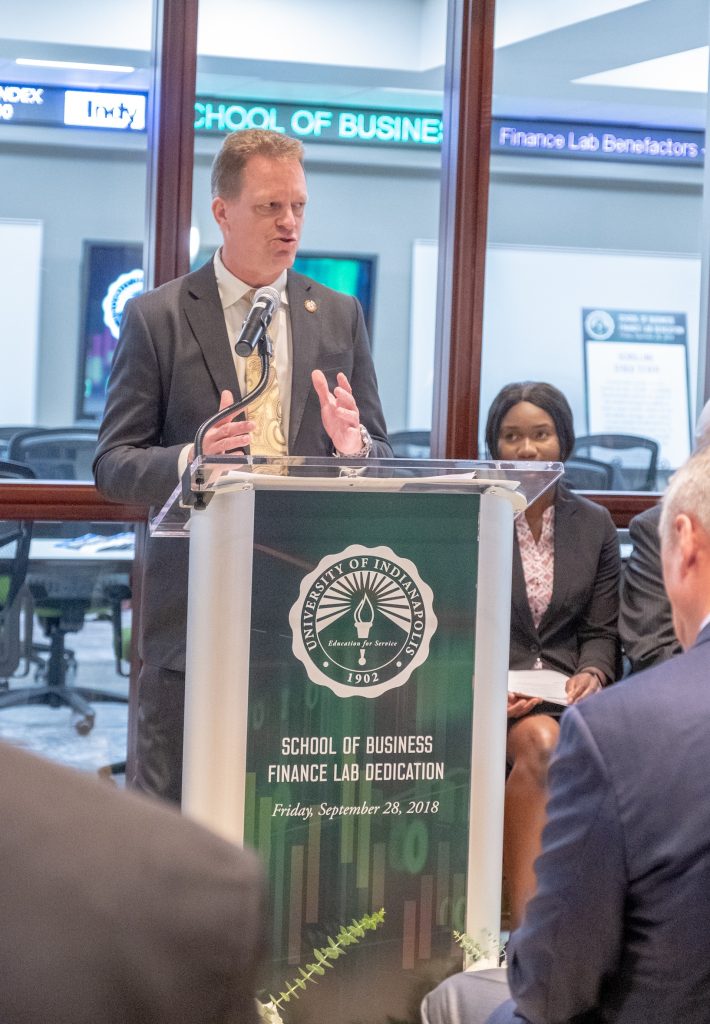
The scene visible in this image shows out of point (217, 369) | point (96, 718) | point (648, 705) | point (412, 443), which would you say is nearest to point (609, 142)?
point (412, 443)

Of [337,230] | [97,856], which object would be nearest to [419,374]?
[337,230]

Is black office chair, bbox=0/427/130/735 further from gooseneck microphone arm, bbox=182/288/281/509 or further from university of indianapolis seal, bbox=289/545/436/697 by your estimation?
university of indianapolis seal, bbox=289/545/436/697

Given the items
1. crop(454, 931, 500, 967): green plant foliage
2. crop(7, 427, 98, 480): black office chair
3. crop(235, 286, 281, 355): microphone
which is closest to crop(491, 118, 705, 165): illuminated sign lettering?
crop(7, 427, 98, 480): black office chair

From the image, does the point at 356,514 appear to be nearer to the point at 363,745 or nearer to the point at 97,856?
the point at 363,745

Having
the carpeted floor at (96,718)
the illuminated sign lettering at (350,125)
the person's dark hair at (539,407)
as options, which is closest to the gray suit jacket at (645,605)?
the person's dark hair at (539,407)

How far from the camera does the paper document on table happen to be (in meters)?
3.46

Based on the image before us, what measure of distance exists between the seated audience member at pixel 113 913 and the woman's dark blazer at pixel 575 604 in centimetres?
319

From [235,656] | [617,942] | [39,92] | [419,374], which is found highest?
[39,92]

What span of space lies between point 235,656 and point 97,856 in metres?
1.80

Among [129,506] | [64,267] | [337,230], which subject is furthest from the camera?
[337,230]

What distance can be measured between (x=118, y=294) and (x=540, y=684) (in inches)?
74.8

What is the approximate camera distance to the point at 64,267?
14.3ft

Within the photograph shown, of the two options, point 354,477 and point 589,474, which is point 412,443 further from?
point 354,477

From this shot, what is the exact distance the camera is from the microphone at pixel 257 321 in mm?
2342
